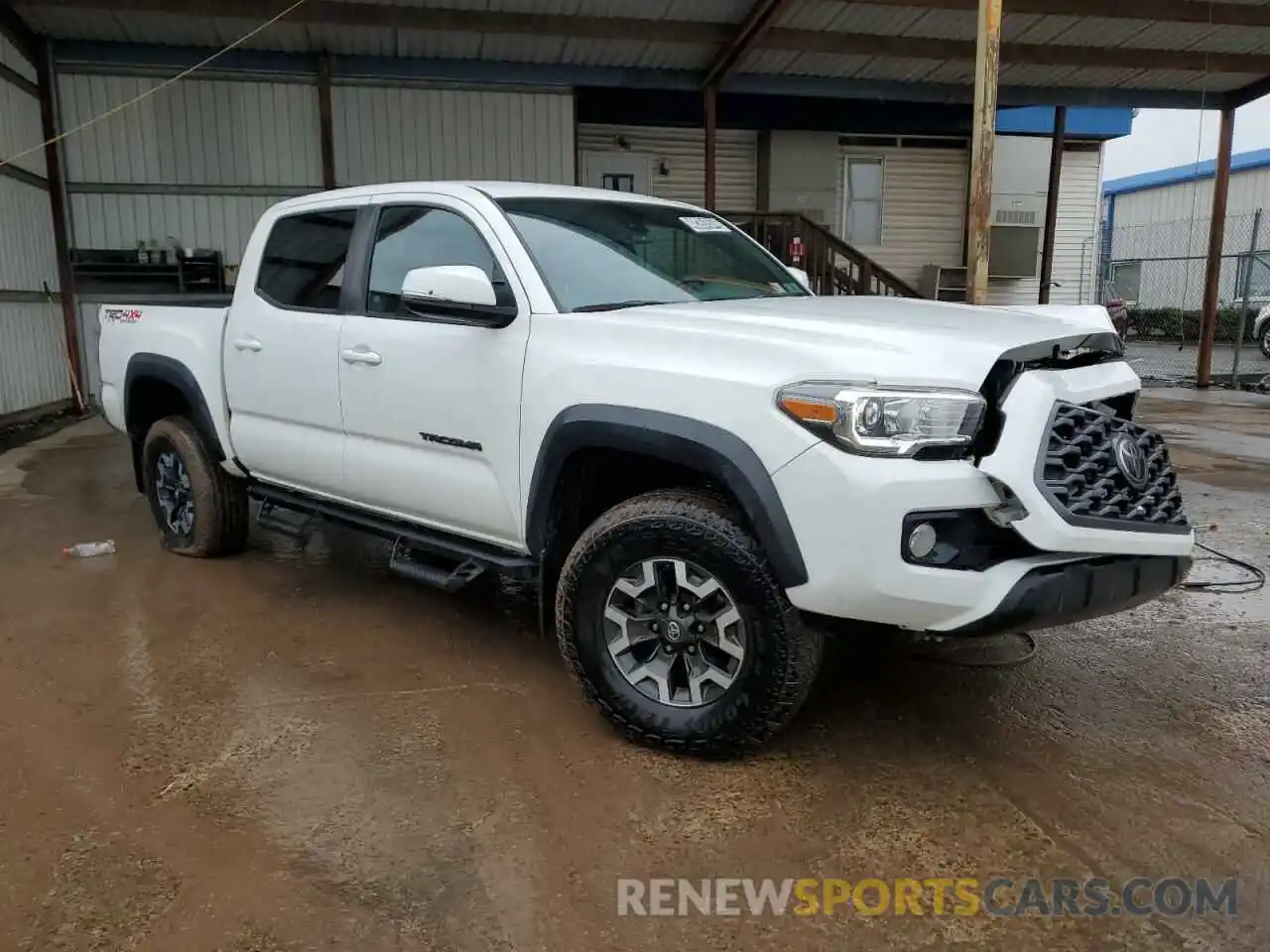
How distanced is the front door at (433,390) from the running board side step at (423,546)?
7 cm

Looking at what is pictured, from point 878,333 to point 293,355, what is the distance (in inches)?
107

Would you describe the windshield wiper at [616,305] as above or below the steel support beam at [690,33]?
below

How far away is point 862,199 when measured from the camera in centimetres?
1747

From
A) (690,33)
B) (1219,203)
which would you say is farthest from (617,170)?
(1219,203)

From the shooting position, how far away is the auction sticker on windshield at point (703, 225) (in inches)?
178

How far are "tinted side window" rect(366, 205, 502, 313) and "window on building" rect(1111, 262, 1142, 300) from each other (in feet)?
97.8

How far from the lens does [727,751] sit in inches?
123

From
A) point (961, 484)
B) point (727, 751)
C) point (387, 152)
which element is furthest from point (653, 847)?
point (387, 152)

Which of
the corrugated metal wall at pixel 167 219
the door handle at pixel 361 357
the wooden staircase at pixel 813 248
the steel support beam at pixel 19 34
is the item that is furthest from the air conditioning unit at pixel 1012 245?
the door handle at pixel 361 357

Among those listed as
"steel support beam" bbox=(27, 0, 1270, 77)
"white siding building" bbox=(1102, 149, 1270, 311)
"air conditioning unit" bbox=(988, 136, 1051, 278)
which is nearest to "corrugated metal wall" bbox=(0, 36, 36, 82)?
"steel support beam" bbox=(27, 0, 1270, 77)

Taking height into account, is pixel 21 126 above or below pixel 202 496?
above

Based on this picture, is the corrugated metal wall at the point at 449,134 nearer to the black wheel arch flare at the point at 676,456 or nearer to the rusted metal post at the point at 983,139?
the rusted metal post at the point at 983,139

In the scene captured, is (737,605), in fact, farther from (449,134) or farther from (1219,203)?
(1219,203)

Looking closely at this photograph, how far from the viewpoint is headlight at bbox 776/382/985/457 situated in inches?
107
